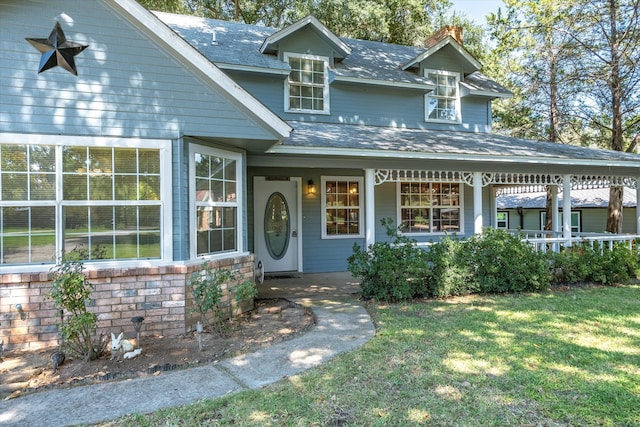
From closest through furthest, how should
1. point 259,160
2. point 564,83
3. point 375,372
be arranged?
point 375,372, point 259,160, point 564,83

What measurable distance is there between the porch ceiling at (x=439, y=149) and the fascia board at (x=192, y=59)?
43.0 inches

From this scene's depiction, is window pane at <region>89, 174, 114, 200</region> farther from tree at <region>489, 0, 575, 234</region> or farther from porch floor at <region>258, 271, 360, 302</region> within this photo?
tree at <region>489, 0, 575, 234</region>

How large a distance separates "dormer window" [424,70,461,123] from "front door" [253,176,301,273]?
4.36m

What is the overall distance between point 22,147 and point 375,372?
4811 millimetres

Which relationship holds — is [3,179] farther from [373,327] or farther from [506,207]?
[506,207]

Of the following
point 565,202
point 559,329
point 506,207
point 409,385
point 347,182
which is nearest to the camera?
point 409,385

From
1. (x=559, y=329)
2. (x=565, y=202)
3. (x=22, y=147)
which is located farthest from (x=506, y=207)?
(x=22, y=147)

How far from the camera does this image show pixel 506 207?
78.0 feet

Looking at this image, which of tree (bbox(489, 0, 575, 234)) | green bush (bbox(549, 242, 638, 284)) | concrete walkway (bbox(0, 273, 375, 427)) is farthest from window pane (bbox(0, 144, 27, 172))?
tree (bbox(489, 0, 575, 234))

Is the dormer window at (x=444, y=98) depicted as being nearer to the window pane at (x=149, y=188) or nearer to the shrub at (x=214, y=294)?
the shrub at (x=214, y=294)

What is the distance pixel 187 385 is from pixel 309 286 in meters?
4.50

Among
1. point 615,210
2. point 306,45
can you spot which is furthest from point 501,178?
point 615,210

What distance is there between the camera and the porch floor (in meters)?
7.09

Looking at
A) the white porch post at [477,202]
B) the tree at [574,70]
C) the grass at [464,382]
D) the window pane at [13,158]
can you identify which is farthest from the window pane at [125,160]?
the tree at [574,70]
